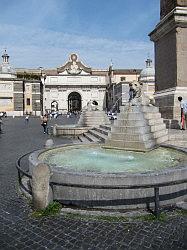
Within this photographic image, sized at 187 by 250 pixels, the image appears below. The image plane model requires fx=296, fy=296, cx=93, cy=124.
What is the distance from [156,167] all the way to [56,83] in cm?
7847

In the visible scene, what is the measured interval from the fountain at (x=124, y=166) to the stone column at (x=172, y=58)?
245 cm

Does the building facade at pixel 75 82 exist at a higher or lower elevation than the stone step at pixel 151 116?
higher

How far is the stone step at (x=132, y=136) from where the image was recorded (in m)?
8.89

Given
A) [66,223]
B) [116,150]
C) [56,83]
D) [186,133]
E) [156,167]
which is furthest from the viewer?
[56,83]

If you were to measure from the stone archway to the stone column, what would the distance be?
73.5 metres

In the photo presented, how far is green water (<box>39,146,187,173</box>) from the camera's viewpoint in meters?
6.48

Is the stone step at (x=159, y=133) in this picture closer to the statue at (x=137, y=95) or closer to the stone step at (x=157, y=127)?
the stone step at (x=157, y=127)

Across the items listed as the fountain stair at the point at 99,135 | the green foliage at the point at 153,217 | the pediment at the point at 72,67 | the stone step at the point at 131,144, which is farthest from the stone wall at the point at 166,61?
the pediment at the point at 72,67

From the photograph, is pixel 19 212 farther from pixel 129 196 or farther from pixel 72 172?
pixel 129 196

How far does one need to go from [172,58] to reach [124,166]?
7959mm

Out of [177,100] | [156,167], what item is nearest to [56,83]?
[177,100]

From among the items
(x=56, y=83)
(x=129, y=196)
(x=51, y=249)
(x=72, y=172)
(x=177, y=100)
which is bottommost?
(x=51, y=249)

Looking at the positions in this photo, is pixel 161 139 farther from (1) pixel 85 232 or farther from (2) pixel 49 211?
(1) pixel 85 232

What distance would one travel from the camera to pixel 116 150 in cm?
899
